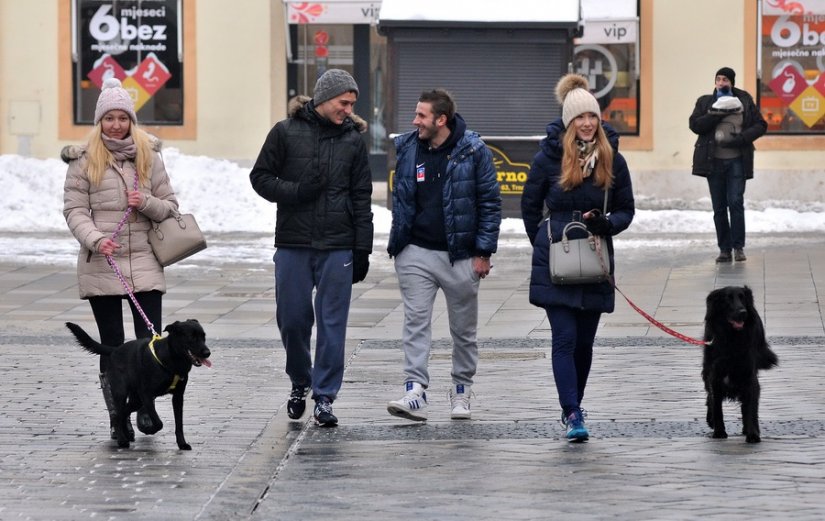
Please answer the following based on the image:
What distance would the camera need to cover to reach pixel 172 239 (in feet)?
28.0

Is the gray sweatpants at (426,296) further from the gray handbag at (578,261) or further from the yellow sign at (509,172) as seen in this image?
the yellow sign at (509,172)

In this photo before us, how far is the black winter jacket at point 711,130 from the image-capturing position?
16.5m

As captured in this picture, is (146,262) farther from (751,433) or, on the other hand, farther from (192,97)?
(192,97)

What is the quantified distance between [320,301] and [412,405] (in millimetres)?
705

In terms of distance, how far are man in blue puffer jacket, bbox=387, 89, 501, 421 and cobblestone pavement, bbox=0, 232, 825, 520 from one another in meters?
0.45

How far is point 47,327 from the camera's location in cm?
1282

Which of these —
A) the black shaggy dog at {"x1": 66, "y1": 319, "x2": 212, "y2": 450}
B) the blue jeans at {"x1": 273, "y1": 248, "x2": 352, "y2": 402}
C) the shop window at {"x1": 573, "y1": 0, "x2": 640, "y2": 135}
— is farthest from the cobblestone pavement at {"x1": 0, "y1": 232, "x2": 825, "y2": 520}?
the shop window at {"x1": 573, "y1": 0, "x2": 640, "y2": 135}

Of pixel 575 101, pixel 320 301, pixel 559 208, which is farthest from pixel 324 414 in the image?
pixel 575 101

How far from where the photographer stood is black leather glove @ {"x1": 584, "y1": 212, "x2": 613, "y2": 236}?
8086 mm

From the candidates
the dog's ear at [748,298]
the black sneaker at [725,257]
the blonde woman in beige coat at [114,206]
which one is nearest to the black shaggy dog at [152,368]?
the blonde woman in beige coat at [114,206]

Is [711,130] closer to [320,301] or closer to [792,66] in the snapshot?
[792,66]

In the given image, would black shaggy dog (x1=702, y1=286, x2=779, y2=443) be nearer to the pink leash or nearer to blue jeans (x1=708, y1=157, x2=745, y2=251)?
the pink leash

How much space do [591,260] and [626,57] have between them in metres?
17.0

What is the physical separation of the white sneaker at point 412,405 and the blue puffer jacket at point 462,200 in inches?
26.8
